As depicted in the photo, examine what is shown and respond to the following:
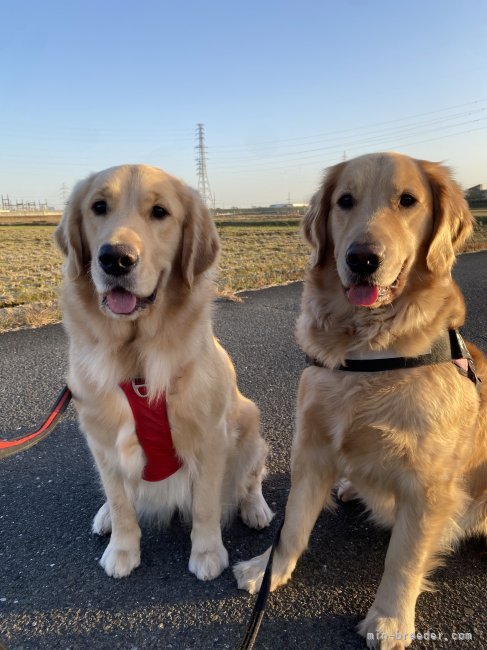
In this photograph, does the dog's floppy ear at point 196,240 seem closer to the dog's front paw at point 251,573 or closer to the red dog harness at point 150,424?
the red dog harness at point 150,424

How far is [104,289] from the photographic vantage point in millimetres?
2119

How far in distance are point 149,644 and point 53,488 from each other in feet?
4.36

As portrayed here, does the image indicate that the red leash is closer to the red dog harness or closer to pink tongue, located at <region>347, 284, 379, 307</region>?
the red dog harness

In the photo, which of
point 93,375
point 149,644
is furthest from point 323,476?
point 93,375

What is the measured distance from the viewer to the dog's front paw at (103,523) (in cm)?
254

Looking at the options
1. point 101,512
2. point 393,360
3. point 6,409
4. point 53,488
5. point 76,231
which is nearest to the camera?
point 393,360

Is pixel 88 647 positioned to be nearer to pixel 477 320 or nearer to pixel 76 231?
pixel 76 231

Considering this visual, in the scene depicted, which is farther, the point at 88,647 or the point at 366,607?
the point at 366,607

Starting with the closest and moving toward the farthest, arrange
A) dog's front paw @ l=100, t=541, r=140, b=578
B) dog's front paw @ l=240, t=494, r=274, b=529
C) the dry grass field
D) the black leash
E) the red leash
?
the black leash → the red leash → dog's front paw @ l=100, t=541, r=140, b=578 → dog's front paw @ l=240, t=494, r=274, b=529 → the dry grass field

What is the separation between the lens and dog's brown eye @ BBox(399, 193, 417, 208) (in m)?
2.13

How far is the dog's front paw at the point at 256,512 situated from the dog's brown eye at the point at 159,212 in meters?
1.66

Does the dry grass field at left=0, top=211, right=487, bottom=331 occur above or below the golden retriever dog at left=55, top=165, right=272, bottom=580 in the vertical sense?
below

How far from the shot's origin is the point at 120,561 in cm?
227

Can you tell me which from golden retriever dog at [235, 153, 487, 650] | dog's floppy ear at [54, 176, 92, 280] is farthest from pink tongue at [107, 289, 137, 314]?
golden retriever dog at [235, 153, 487, 650]
